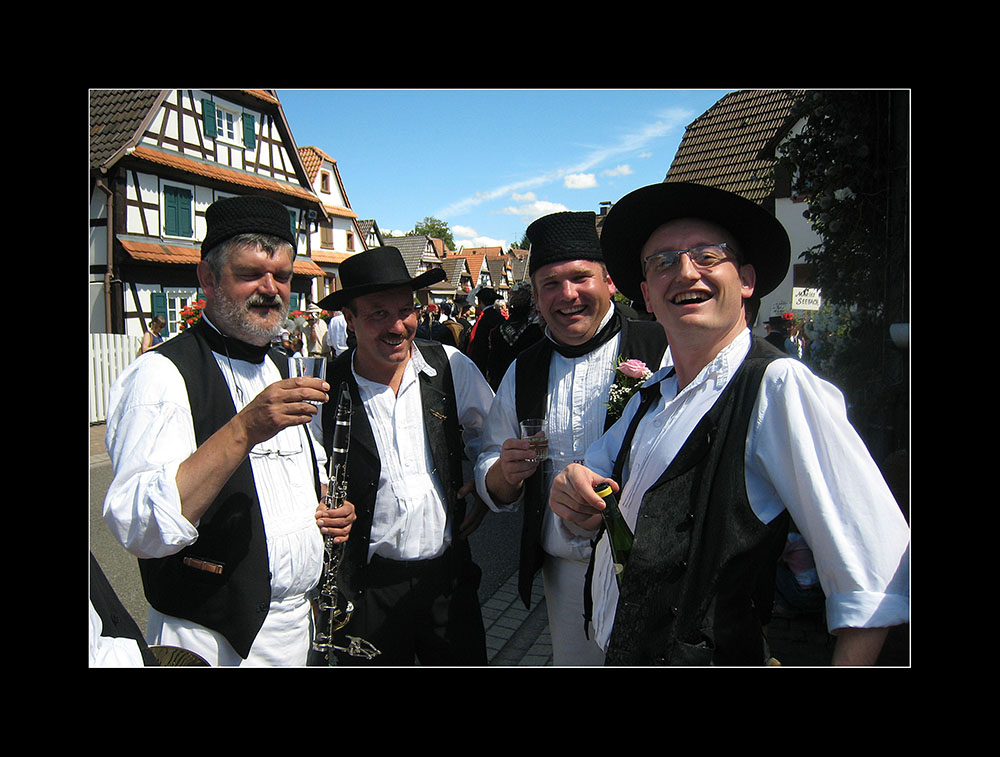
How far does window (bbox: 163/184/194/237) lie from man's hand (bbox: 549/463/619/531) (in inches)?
431

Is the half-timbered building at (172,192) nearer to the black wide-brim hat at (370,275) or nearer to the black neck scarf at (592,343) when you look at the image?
the black wide-brim hat at (370,275)

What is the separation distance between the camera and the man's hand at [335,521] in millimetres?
2146

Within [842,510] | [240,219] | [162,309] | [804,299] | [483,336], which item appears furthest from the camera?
[162,309]

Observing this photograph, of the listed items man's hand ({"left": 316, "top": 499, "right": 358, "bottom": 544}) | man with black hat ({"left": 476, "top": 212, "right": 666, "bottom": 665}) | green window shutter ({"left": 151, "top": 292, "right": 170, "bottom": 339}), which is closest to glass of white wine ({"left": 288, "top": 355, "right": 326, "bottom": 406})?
man's hand ({"left": 316, "top": 499, "right": 358, "bottom": 544})

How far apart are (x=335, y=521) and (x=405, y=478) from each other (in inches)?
18.5

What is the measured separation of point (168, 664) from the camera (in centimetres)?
176

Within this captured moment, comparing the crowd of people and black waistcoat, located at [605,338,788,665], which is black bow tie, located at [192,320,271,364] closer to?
the crowd of people

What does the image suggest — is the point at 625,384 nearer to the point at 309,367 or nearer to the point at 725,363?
the point at 725,363

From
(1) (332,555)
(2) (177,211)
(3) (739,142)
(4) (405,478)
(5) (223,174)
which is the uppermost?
(5) (223,174)

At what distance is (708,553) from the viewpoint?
1423 millimetres

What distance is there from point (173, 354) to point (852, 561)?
2005 mm

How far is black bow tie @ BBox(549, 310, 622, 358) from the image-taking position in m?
2.62

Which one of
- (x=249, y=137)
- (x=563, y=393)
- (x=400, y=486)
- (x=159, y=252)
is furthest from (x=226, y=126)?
(x=563, y=393)
